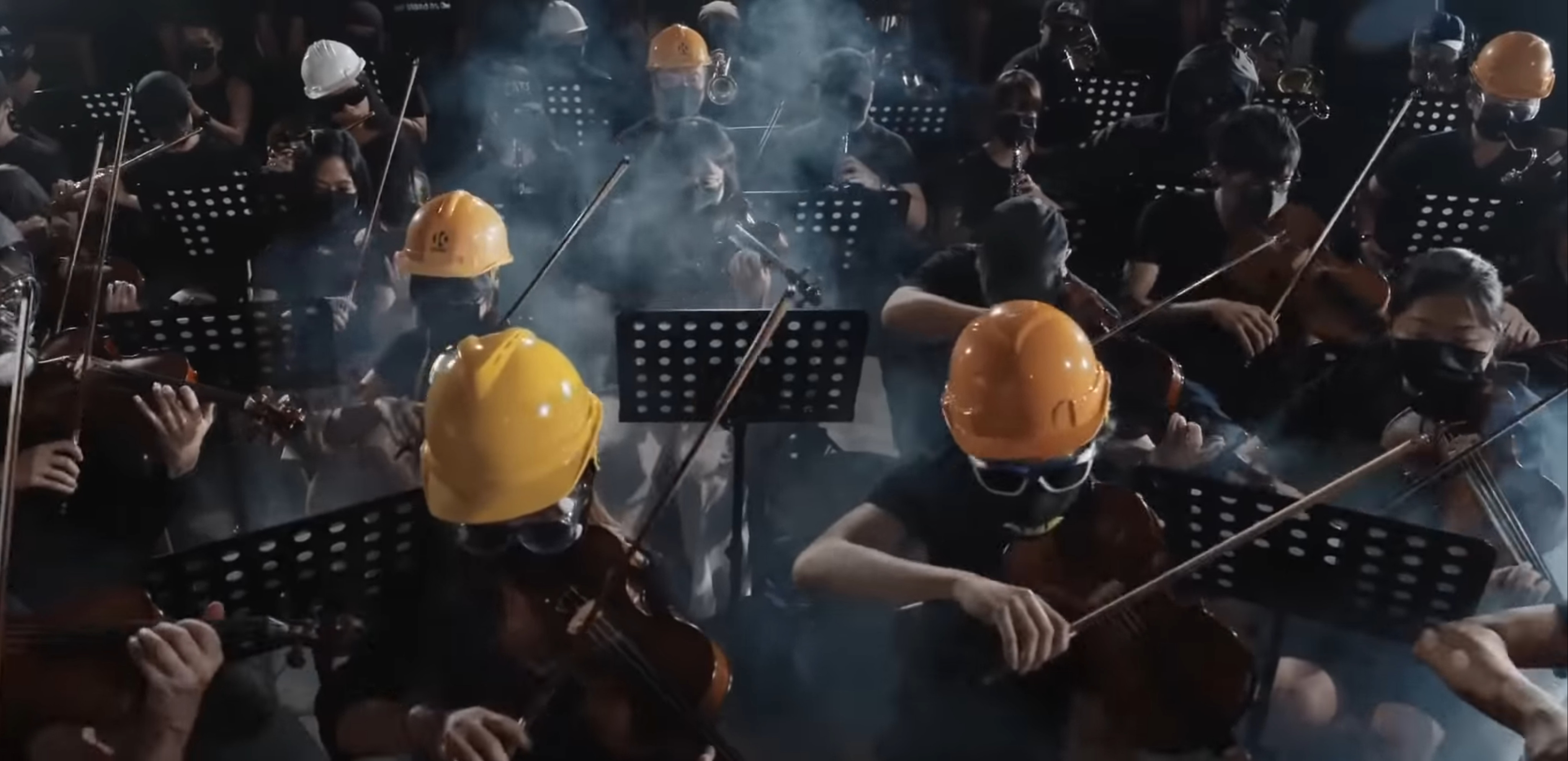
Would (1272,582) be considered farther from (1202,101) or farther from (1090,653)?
(1202,101)

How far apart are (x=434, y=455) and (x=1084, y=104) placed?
13.6ft

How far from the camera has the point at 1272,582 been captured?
2018 millimetres

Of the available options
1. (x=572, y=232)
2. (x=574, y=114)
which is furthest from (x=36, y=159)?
Answer: (x=572, y=232)

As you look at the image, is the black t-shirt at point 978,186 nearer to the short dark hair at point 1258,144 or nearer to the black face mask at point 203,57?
the short dark hair at point 1258,144

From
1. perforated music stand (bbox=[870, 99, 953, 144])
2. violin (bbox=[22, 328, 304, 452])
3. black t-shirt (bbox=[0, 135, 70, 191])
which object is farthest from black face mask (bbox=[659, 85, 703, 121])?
black t-shirt (bbox=[0, 135, 70, 191])

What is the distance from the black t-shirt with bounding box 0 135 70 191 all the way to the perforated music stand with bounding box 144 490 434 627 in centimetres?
331

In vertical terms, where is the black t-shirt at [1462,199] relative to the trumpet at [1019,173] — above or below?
above

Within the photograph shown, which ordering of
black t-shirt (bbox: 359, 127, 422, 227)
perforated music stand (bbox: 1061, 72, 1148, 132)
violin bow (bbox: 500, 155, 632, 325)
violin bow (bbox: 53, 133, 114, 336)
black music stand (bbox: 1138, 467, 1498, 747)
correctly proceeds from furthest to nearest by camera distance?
perforated music stand (bbox: 1061, 72, 1148, 132), black t-shirt (bbox: 359, 127, 422, 227), violin bow (bbox: 53, 133, 114, 336), violin bow (bbox: 500, 155, 632, 325), black music stand (bbox: 1138, 467, 1498, 747)

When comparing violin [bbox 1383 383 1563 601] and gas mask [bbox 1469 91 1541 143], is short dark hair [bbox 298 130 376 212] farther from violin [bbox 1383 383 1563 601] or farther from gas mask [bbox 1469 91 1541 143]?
gas mask [bbox 1469 91 1541 143]

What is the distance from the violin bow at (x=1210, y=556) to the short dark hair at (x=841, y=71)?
10.1 feet

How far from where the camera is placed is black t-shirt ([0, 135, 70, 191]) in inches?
180

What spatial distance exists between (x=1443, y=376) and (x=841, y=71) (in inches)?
107

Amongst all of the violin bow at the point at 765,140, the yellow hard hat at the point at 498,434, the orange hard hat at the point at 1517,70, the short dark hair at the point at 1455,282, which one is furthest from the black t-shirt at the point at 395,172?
the orange hard hat at the point at 1517,70

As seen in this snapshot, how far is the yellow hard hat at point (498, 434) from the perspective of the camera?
1873 millimetres
